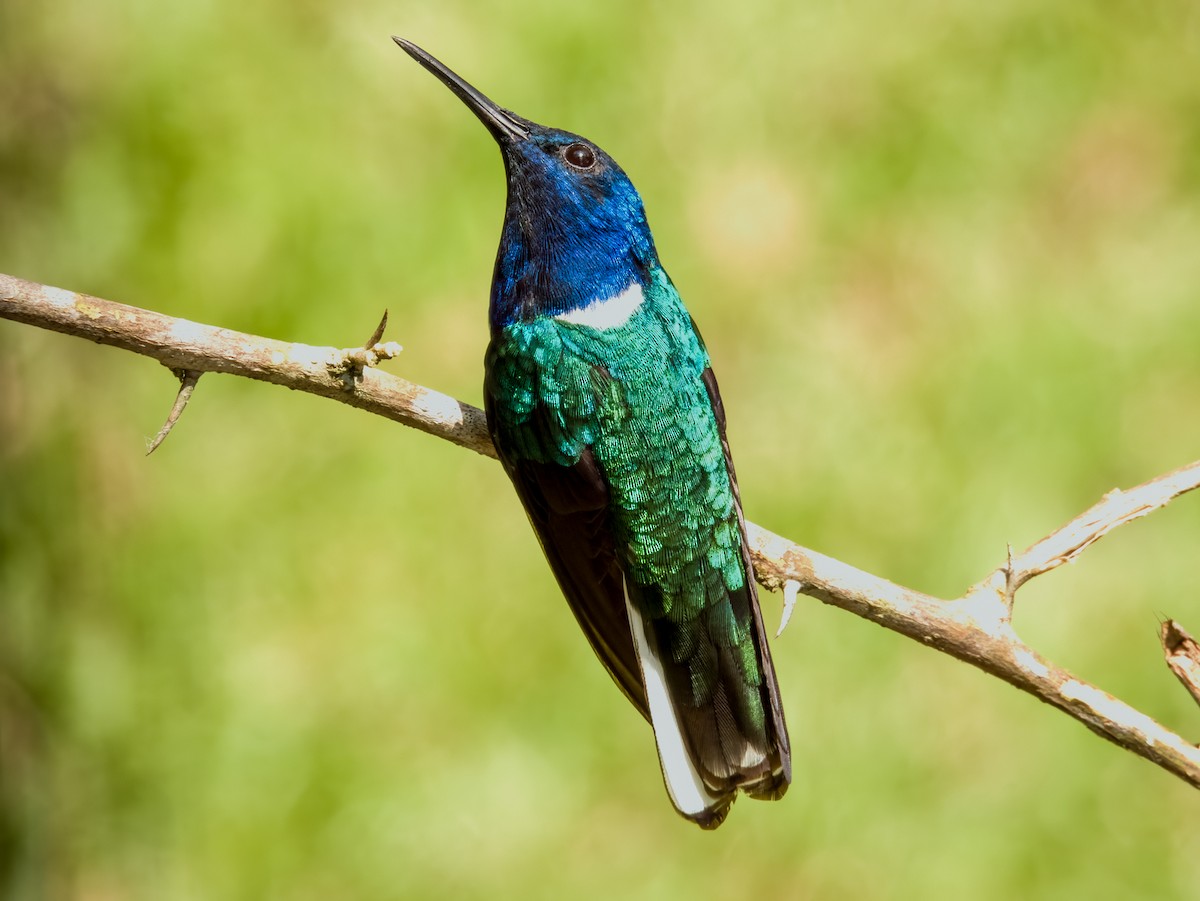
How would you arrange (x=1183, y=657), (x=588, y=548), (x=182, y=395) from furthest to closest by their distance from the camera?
(x=588, y=548), (x=1183, y=657), (x=182, y=395)

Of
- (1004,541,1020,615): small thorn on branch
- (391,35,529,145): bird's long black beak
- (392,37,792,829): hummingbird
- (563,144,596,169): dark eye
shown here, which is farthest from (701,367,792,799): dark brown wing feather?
(391,35,529,145): bird's long black beak

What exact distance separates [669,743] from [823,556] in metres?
0.63

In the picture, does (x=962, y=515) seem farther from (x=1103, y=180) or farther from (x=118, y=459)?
(x=118, y=459)

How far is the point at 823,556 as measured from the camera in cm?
380

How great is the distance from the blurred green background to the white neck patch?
6.45 ft

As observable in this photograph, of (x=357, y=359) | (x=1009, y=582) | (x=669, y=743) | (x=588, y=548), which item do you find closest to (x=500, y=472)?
(x=588, y=548)

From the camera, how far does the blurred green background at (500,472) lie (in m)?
5.71

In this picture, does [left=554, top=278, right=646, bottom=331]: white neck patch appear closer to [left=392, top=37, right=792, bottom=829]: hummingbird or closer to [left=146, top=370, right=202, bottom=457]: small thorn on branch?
[left=392, top=37, right=792, bottom=829]: hummingbird

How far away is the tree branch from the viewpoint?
360cm

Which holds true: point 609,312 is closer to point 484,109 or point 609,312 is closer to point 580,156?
point 580,156

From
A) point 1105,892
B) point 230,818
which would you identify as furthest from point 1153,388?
point 230,818

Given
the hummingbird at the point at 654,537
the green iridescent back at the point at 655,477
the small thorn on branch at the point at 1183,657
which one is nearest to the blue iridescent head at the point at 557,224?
the hummingbird at the point at 654,537

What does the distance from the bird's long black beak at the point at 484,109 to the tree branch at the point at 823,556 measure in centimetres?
106

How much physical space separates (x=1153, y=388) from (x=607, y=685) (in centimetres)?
273
